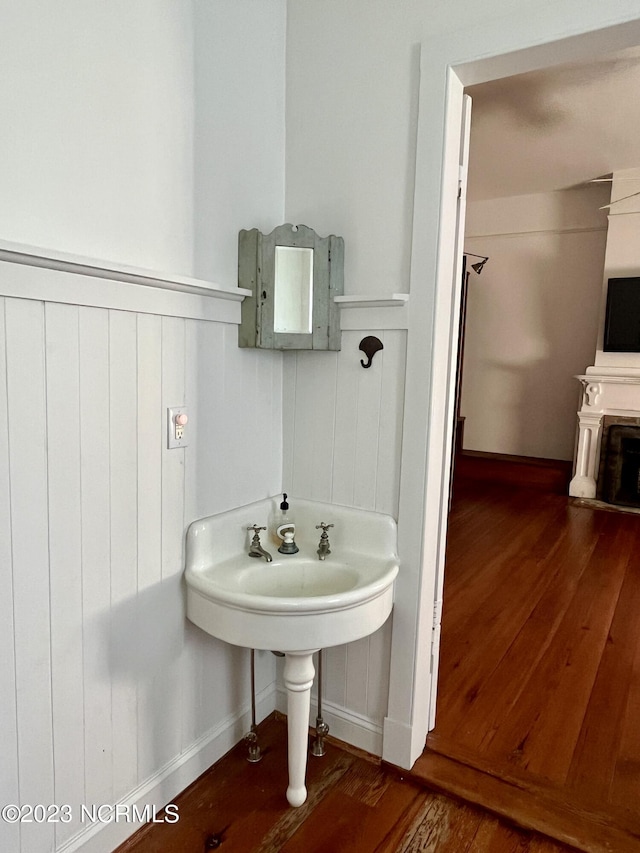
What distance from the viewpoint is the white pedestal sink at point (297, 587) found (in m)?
1.45

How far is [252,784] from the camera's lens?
1.71m

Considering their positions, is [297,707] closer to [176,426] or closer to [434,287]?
[176,426]

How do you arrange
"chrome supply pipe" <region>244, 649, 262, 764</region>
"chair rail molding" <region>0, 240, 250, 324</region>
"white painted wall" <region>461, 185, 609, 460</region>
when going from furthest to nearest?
"white painted wall" <region>461, 185, 609, 460</region>
"chrome supply pipe" <region>244, 649, 262, 764</region>
"chair rail molding" <region>0, 240, 250, 324</region>

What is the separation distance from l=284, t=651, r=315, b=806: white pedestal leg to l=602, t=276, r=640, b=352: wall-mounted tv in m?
4.40

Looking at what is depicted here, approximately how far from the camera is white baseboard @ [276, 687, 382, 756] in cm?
183

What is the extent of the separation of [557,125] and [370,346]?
2997 mm

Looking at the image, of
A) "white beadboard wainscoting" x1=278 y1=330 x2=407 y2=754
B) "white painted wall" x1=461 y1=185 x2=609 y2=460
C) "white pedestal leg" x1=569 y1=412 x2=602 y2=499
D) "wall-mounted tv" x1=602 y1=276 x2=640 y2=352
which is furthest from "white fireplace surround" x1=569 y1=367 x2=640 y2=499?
"white beadboard wainscoting" x1=278 y1=330 x2=407 y2=754

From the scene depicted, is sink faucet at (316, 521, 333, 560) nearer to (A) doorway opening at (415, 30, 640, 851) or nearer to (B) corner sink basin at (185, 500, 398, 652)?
(B) corner sink basin at (185, 500, 398, 652)

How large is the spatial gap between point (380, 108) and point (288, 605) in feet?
4.73

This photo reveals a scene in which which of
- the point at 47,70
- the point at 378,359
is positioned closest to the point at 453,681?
the point at 378,359

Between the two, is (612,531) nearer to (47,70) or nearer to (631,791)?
(631,791)

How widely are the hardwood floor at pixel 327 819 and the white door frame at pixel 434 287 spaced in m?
0.14

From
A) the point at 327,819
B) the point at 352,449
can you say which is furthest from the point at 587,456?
the point at 327,819

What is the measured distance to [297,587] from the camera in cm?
176
